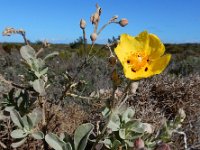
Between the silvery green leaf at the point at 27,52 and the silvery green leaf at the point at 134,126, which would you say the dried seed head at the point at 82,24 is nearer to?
the silvery green leaf at the point at 27,52

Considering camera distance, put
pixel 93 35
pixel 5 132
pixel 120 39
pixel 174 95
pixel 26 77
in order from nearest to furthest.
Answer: pixel 120 39, pixel 93 35, pixel 26 77, pixel 5 132, pixel 174 95

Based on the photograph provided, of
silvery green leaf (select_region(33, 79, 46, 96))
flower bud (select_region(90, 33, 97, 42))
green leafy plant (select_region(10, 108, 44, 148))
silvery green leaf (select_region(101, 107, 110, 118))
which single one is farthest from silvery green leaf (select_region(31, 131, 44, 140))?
flower bud (select_region(90, 33, 97, 42))

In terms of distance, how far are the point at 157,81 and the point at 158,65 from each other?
105 cm

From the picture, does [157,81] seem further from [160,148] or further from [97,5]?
[160,148]

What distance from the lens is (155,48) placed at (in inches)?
59.1

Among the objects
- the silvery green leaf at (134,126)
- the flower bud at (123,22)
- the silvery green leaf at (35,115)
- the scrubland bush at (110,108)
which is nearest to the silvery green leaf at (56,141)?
the scrubland bush at (110,108)

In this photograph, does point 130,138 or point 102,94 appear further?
point 102,94

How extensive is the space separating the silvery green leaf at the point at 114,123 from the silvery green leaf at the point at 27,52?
1.41 ft

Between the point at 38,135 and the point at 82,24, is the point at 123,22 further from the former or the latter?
the point at 38,135

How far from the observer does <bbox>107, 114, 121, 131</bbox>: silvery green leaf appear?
160cm

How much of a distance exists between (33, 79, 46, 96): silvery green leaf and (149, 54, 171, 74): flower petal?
1.51 feet

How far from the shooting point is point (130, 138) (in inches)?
63.1

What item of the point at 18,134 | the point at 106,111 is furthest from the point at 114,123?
the point at 18,134

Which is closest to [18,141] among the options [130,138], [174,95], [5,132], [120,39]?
[5,132]
